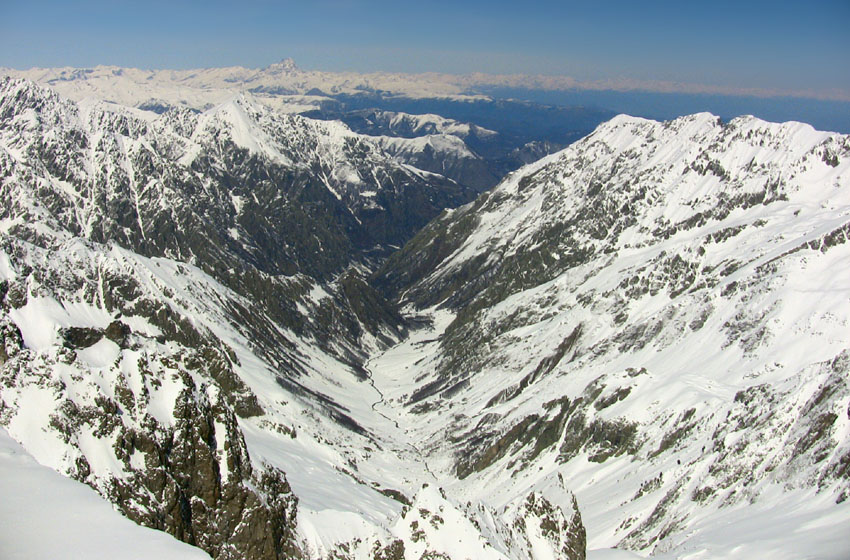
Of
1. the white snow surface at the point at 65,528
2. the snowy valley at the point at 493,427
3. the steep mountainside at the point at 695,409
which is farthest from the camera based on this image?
the steep mountainside at the point at 695,409

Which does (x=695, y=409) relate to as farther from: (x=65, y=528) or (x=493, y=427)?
(x=65, y=528)

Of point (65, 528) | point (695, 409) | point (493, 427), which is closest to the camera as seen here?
point (65, 528)

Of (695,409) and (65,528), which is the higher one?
(65,528)

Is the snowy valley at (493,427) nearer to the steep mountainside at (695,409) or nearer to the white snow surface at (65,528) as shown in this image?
the white snow surface at (65,528)

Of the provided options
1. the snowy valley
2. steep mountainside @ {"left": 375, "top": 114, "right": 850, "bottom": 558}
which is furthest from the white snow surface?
steep mountainside @ {"left": 375, "top": 114, "right": 850, "bottom": 558}

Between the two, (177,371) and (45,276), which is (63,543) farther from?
(45,276)

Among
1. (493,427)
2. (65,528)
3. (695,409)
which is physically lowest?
(493,427)

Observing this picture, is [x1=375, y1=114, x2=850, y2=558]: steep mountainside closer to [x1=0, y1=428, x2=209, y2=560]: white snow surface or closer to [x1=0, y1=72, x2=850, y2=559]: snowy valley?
[x1=0, y1=72, x2=850, y2=559]: snowy valley

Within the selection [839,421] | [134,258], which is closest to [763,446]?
[839,421]

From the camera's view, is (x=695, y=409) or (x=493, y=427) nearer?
(x=695, y=409)

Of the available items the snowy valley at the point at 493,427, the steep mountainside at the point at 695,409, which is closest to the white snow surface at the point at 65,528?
the snowy valley at the point at 493,427

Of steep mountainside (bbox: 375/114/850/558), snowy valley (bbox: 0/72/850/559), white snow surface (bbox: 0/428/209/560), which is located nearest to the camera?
white snow surface (bbox: 0/428/209/560)

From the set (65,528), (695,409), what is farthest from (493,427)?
(65,528)
